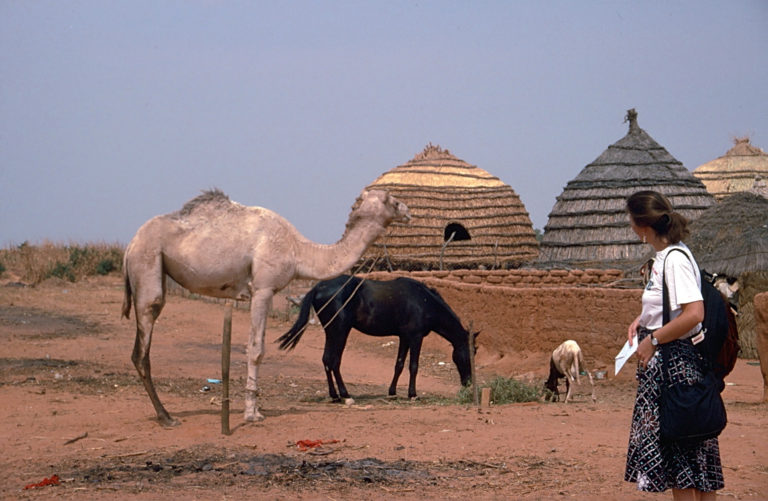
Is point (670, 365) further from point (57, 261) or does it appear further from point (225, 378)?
point (57, 261)

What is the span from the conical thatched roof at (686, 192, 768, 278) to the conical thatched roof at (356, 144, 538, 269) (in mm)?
8364

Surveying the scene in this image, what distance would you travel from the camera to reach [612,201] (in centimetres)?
2314

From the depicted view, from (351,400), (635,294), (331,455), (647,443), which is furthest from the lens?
(635,294)

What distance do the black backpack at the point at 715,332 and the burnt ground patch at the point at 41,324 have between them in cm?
1485

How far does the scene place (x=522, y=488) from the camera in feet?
19.8

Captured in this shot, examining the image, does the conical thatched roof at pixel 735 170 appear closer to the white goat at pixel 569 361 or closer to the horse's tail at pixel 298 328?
the white goat at pixel 569 361

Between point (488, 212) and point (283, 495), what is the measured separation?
2137 centimetres

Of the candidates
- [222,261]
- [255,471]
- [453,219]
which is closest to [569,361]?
[222,261]

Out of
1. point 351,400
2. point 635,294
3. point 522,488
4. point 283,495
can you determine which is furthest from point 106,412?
point 635,294

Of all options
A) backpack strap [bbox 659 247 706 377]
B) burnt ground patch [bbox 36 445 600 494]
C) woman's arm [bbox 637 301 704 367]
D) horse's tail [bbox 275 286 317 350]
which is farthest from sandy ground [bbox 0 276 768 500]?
woman's arm [bbox 637 301 704 367]

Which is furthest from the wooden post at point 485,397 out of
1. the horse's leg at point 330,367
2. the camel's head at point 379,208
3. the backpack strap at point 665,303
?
the backpack strap at point 665,303

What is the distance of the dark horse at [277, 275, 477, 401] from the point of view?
11.3 meters

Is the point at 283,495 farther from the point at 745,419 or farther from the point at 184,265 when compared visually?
the point at 745,419

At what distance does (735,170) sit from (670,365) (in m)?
29.9
